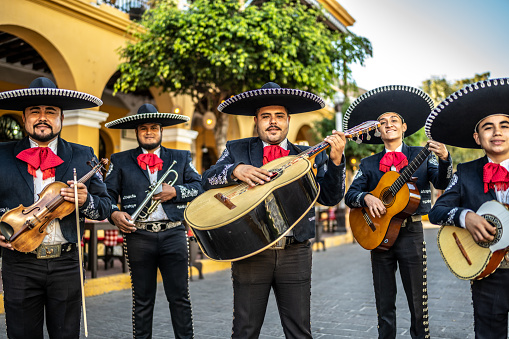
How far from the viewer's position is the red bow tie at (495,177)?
114 inches

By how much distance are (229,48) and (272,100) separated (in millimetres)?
6263

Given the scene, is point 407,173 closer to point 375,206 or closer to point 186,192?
point 375,206

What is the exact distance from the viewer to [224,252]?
279cm

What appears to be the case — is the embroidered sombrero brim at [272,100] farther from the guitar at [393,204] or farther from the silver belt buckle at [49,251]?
the silver belt buckle at [49,251]

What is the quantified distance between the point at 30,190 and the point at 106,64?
8.39m

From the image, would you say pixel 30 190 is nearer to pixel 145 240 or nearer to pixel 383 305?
pixel 145 240

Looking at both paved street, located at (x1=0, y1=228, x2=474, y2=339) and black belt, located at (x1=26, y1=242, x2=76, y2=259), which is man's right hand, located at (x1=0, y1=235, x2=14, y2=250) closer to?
black belt, located at (x1=26, y1=242, x2=76, y2=259)

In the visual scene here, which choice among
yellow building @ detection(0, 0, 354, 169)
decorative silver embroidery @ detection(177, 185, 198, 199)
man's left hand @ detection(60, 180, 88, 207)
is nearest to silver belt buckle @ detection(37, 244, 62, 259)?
man's left hand @ detection(60, 180, 88, 207)

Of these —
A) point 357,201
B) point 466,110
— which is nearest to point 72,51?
point 357,201

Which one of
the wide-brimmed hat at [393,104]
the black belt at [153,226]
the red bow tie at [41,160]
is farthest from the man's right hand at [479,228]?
the red bow tie at [41,160]

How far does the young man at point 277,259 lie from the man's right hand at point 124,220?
1.10 m

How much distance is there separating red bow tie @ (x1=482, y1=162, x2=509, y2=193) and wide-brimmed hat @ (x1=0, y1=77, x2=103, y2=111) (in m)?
2.73

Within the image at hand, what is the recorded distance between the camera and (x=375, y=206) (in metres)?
3.88

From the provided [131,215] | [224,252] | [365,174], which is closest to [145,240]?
[131,215]
